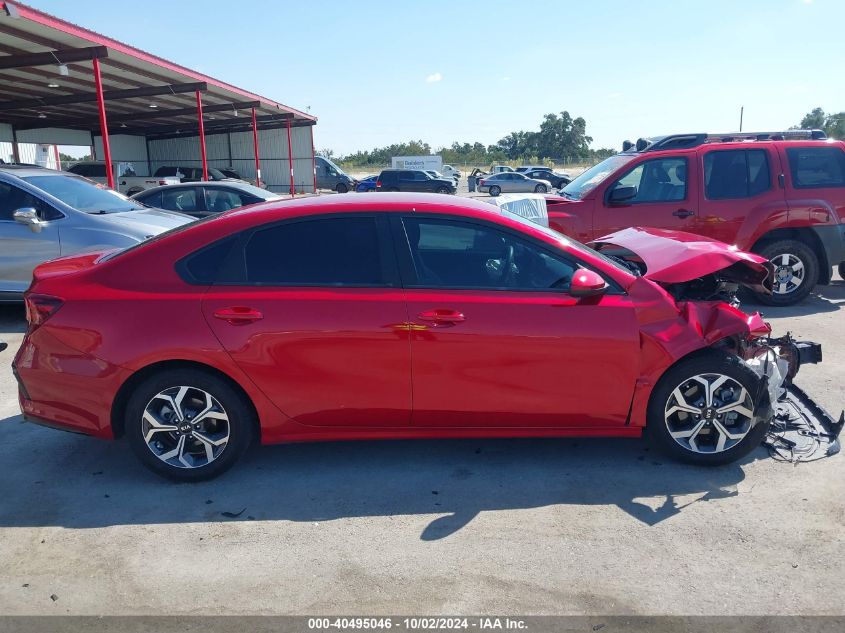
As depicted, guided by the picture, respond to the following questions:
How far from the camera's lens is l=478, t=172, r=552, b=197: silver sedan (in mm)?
37875

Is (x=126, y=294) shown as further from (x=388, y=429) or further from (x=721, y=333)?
(x=721, y=333)

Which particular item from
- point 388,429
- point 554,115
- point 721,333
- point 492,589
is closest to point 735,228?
point 721,333

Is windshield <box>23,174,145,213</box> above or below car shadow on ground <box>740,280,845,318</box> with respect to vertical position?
above

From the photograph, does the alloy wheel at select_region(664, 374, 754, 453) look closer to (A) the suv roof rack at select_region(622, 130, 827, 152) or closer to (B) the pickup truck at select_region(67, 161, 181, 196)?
(A) the suv roof rack at select_region(622, 130, 827, 152)

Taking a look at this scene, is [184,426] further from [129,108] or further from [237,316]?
[129,108]

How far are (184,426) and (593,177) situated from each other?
6.35 m

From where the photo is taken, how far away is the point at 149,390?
3.77m

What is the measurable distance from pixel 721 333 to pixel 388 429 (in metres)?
1.99

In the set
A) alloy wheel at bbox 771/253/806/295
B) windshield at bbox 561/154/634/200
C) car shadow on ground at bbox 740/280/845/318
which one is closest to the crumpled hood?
windshield at bbox 561/154/634/200

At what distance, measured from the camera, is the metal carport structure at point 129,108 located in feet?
46.4

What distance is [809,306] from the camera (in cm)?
827

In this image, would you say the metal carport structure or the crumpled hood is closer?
the crumpled hood

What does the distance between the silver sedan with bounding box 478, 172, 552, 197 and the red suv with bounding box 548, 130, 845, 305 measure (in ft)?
98.7

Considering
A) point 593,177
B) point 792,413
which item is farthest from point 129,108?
point 792,413
